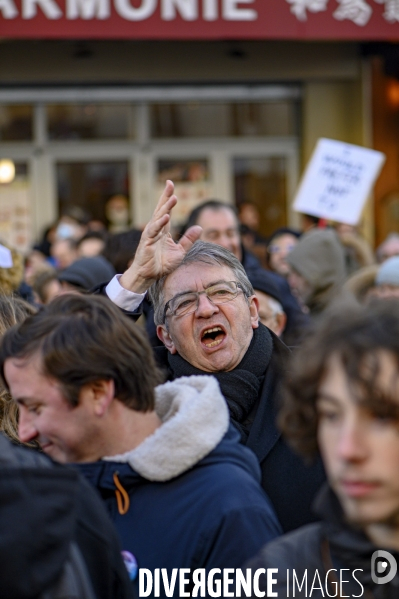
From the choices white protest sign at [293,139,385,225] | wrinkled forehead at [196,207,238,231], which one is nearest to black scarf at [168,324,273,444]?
wrinkled forehead at [196,207,238,231]

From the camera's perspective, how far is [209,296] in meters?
3.61

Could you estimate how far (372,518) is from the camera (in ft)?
6.01

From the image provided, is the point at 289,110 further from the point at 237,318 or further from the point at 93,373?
the point at 93,373

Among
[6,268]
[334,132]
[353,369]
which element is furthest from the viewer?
[334,132]

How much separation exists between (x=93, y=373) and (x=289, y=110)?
11971mm

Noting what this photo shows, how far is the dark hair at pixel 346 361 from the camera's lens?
179 cm

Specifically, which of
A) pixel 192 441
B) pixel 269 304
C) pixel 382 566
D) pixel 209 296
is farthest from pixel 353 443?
pixel 269 304

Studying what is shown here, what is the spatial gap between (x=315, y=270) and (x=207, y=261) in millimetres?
3917

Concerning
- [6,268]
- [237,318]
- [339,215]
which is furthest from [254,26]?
[237,318]

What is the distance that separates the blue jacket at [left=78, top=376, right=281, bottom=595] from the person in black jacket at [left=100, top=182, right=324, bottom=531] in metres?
0.67

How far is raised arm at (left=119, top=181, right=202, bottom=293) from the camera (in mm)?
3660

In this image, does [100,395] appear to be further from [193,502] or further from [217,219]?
[217,219]

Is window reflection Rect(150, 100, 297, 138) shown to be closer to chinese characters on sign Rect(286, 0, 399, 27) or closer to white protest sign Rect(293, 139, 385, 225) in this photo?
chinese characters on sign Rect(286, 0, 399, 27)

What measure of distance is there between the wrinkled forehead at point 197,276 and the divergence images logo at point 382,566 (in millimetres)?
1833
